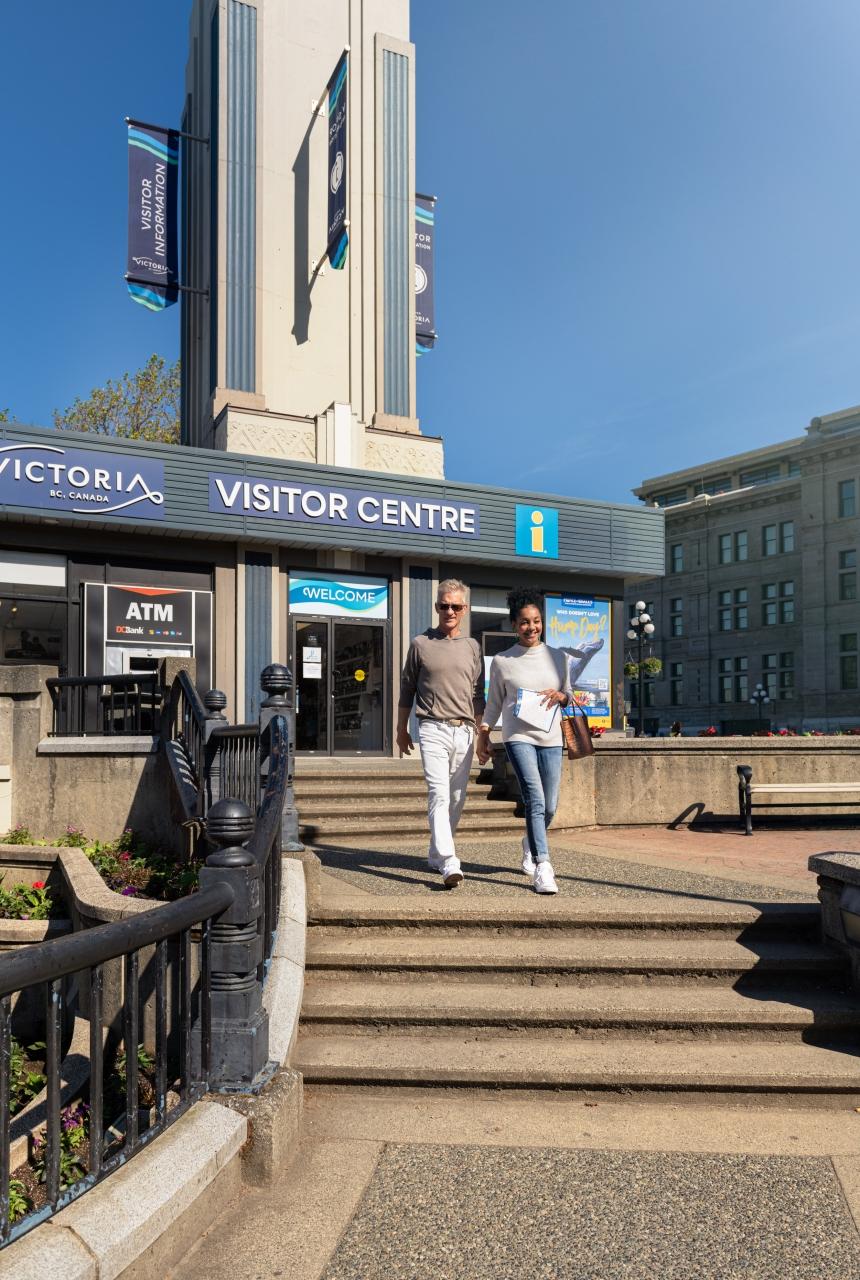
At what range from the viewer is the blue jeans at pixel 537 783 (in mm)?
5855

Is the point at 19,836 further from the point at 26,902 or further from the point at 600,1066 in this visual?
the point at 600,1066

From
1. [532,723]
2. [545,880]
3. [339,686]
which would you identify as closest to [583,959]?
[545,880]

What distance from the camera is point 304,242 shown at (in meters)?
17.7

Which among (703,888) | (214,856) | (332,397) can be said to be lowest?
(703,888)

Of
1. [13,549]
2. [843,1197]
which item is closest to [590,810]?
[843,1197]

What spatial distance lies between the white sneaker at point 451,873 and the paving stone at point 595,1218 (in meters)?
2.36

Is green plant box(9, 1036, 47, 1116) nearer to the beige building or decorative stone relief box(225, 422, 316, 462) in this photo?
decorative stone relief box(225, 422, 316, 462)

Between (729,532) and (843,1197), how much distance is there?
72.8m

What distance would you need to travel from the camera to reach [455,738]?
19.6 feet

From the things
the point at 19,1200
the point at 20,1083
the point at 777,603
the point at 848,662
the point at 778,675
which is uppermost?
the point at 777,603

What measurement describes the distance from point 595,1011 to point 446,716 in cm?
208

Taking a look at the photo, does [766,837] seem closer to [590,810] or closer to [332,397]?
[590,810]

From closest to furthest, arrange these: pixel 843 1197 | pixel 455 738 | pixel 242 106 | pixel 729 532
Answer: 1. pixel 843 1197
2. pixel 455 738
3. pixel 242 106
4. pixel 729 532

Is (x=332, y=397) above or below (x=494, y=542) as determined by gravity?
above
